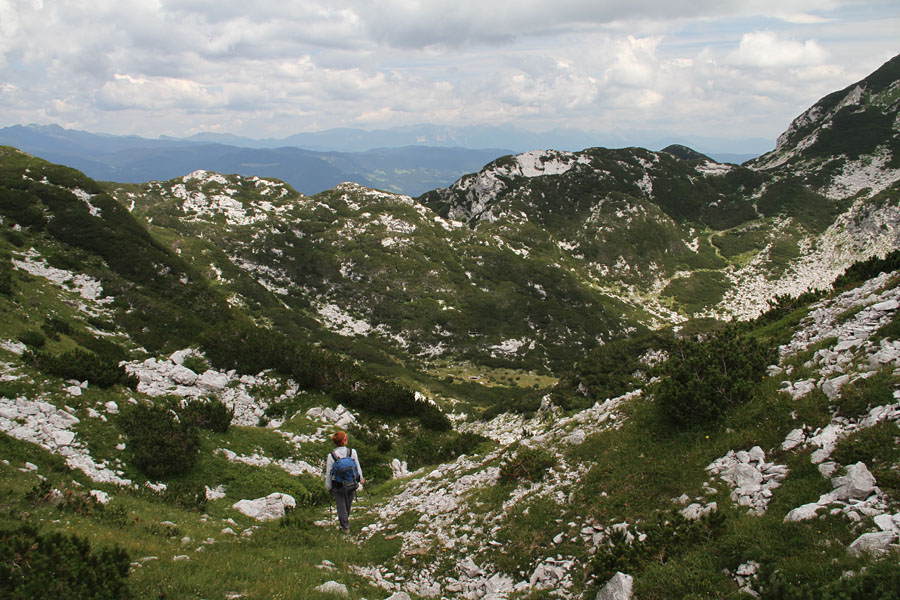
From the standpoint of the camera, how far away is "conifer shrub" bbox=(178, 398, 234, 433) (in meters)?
17.4

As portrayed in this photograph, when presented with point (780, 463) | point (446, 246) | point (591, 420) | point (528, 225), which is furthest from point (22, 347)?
point (528, 225)

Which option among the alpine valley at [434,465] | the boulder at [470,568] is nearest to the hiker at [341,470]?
the alpine valley at [434,465]

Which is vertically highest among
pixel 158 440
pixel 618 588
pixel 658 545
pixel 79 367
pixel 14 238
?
pixel 14 238

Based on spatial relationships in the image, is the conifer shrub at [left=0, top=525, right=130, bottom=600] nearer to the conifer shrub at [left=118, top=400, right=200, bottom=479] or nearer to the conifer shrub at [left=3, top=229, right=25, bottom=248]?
the conifer shrub at [left=118, top=400, right=200, bottom=479]

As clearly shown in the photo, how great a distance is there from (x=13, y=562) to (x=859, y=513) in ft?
39.9

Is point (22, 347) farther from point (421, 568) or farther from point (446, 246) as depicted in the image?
point (446, 246)

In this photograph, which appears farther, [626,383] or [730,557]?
[626,383]

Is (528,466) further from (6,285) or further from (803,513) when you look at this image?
(6,285)

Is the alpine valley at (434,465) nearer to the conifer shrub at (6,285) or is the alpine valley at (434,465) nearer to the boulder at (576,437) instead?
the boulder at (576,437)

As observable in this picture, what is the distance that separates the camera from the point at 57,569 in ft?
20.3

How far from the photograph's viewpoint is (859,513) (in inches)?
250

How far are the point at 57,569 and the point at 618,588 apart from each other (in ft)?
27.9

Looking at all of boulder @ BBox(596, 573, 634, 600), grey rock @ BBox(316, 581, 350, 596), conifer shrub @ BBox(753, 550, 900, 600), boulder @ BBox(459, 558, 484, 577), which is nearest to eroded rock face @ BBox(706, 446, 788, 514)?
conifer shrub @ BBox(753, 550, 900, 600)

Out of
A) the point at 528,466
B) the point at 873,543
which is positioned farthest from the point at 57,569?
the point at 873,543
